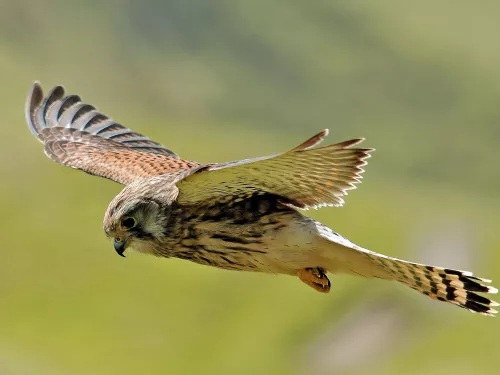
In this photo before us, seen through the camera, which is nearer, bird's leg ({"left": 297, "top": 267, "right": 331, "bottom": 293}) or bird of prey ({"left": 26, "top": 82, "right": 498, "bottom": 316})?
bird of prey ({"left": 26, "top": 82, "right": 498, "bottom": 316})

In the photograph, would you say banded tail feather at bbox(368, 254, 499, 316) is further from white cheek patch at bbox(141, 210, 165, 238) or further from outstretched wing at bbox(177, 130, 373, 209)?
white cheek patch at bbox(141, 210, 165, 238)

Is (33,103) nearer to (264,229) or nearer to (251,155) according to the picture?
(264,229)

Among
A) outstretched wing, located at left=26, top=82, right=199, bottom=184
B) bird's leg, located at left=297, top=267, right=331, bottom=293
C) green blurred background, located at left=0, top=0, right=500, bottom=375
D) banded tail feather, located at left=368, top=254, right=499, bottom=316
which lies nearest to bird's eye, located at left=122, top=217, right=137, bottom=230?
outstretched wing, located at left=26, top=82, right=199, bottom=184

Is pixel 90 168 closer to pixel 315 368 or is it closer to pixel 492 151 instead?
pixel 315 368

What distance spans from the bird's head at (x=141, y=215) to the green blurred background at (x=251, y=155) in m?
40.1

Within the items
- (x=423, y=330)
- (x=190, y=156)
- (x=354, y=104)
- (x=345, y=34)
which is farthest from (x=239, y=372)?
(x=345, y=34)

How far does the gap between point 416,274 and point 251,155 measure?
6282 centimetres

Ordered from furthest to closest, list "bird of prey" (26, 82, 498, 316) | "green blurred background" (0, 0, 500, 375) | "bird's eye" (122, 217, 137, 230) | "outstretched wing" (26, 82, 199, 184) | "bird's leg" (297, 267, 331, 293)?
"green blurred background" (0, 0, 500, 375) < "outstretched wing" (26, 82, 199, 184) < "bird's leg" (297, 267, 331, 293) < "bird's eye" (122, 217, 137, 230) < "bird of prey" (26, 82, 498, 316)

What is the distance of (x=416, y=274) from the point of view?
1131cm

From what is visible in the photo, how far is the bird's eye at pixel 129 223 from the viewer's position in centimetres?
1132

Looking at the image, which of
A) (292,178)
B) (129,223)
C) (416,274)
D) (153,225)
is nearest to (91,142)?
(129,223)

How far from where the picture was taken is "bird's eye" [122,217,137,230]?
11.3 metres

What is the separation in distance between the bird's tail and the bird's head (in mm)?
1451

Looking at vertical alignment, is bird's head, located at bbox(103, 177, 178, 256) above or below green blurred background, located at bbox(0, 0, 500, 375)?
below
